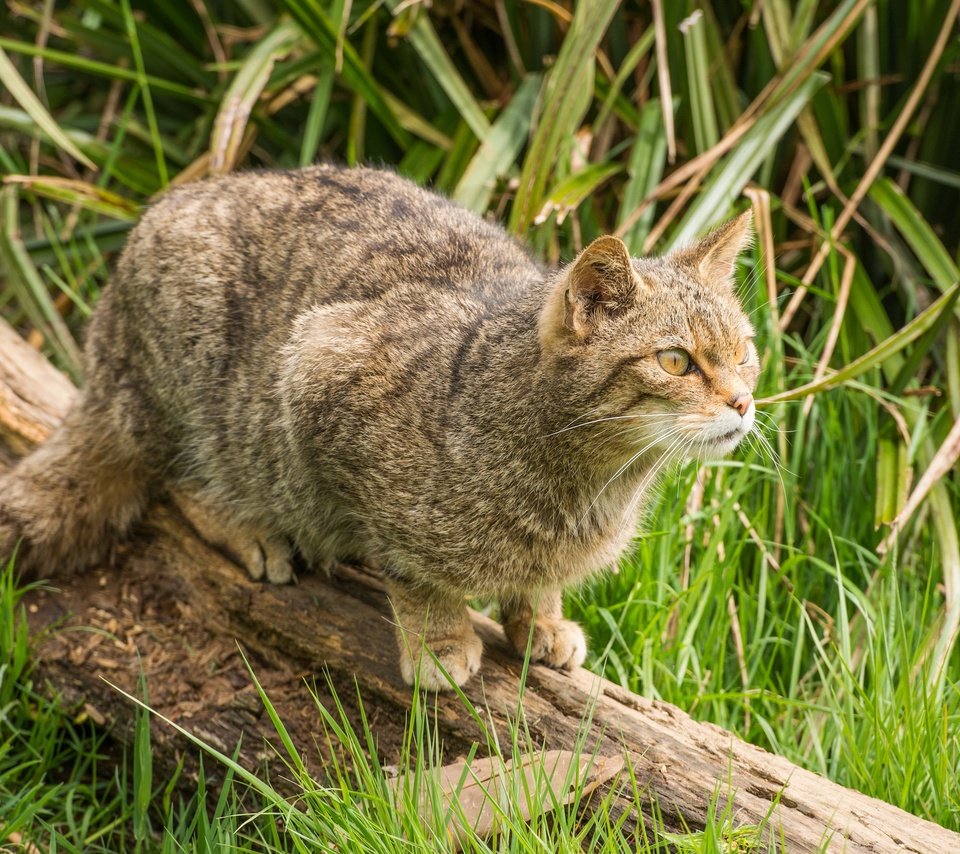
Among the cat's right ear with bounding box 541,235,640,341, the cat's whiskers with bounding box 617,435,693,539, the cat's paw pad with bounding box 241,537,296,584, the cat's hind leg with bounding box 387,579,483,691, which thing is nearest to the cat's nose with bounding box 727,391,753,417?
the cat's whiskers with bounding box 617,435,693,539

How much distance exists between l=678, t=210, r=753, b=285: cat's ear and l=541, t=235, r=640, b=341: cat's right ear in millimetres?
307

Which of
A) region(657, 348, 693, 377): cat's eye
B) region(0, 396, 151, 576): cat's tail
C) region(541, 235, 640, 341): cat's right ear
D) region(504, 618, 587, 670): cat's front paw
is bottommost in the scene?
region(0, 396, 151, 576): cat's tail

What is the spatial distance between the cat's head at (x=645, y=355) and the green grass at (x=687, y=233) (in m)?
0.60

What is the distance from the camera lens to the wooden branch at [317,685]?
2660mm

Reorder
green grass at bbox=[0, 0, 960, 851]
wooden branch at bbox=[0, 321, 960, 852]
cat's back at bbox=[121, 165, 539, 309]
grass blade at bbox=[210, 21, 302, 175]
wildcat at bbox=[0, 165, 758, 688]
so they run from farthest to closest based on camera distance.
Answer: grass blade at bbox=[210, 21, 302, 175] → cat's back at bbox=[121, 165, 539, 309] → green grass at bbox=[0, 0, 960, 851] → wildcat at bbox=[0, 165, 758, 688] → wooden branch at bbox=[0, 321, 960, 852]

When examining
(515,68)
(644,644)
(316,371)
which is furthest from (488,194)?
(644,644)

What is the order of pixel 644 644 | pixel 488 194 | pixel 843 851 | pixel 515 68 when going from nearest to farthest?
pixel 843 851 < pixel 644 644 < pixel 488 194 < pixel 515 68

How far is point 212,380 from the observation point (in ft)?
11.6

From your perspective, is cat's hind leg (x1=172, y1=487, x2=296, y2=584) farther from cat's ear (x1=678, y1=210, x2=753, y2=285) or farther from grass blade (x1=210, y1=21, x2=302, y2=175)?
cat's ear (x1=678, y1=210, x2=753, y2=285)

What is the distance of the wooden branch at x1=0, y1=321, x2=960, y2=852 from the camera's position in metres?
2.66

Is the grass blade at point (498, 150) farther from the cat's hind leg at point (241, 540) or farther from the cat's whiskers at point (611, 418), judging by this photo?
the cat's whiskers at point (611, 418)

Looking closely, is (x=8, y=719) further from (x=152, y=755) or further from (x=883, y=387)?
(x=883, y=387)

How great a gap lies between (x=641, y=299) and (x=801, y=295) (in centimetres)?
161

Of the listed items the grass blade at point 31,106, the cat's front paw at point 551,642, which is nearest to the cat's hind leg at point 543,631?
the cat's front paw at point 551,642
